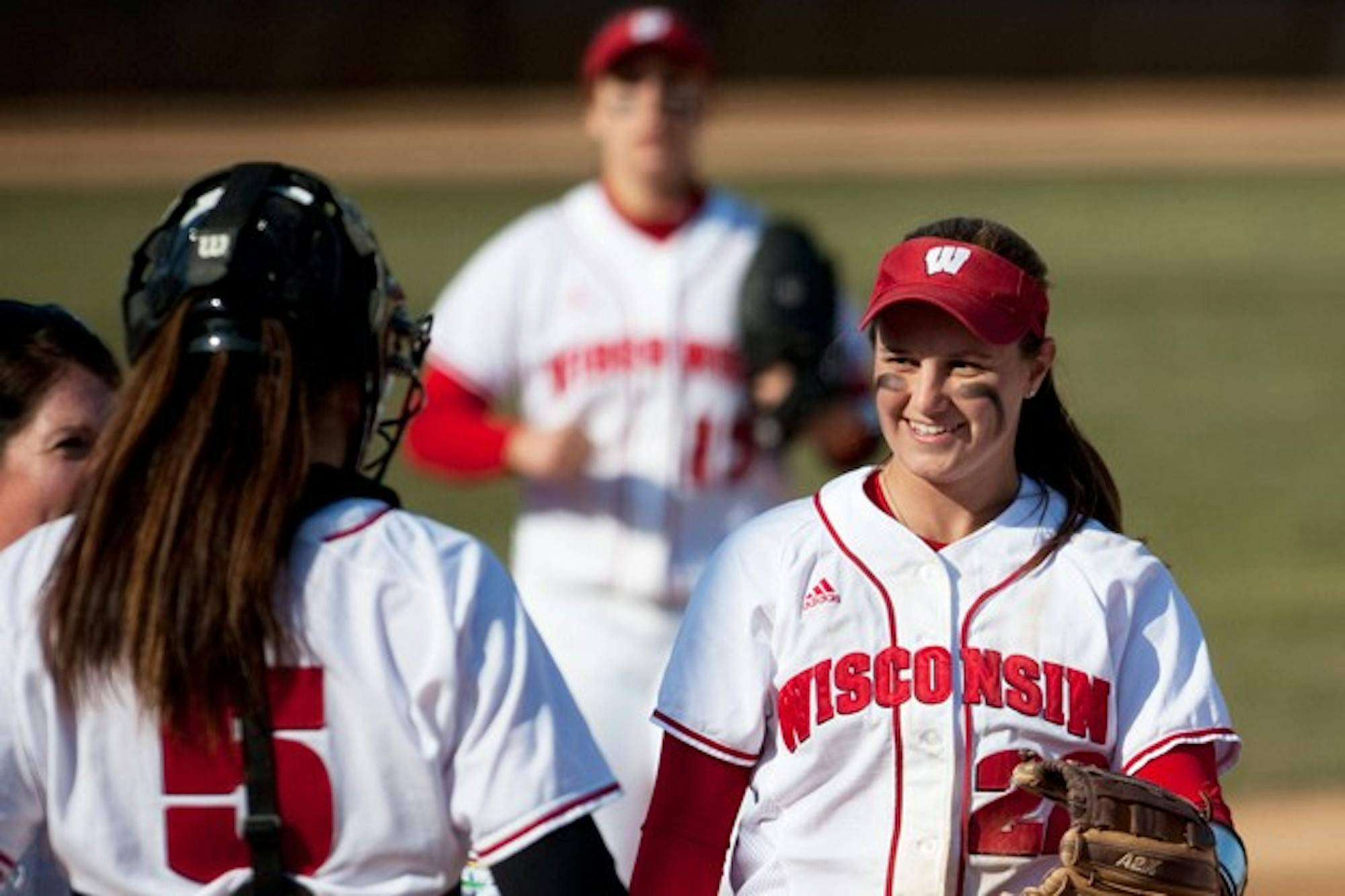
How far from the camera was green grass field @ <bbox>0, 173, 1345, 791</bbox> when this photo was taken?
10.5m

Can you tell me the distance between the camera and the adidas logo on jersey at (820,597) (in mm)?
2998

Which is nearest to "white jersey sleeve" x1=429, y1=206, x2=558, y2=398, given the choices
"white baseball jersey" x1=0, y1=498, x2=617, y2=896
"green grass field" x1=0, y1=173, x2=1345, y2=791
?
"green grass field" x1=0, y1=173, x2=1345, y2=791

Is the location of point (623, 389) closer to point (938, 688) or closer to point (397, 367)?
point (397, 367)

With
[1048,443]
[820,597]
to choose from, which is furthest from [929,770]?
[1048,443]

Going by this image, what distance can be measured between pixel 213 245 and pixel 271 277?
81mm

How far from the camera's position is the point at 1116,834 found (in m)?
2.71

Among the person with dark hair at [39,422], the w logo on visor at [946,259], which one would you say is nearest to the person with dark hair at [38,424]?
the person with dark hair at [39,422]

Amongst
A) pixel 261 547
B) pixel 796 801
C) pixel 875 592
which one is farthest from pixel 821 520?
pixel 261 547

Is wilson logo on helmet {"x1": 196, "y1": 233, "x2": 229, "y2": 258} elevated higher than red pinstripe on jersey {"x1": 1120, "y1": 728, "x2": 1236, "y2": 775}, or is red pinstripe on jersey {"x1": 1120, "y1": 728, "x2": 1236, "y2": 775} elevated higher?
wilson logo on helmet {"x1": 196, "y1": 233, "x2": 229, "y2": 258}

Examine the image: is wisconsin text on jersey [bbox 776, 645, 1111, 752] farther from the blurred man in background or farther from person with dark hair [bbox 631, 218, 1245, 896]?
the blurred man in background

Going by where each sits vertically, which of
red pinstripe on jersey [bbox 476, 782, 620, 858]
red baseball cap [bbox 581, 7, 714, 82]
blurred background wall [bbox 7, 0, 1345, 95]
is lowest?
red pinstripe on jersey [bbox 476, 782, 620, 858]

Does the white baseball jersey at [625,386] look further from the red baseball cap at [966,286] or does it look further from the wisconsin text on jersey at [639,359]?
the red baseball cap at [966,286]

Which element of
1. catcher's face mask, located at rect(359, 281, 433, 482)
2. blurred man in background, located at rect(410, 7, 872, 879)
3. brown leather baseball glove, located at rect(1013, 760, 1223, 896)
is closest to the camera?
brown leather baseball glove, located at rect(1013, 760, 1223, 896)

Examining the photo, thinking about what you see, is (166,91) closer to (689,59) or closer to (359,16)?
(359,16)
